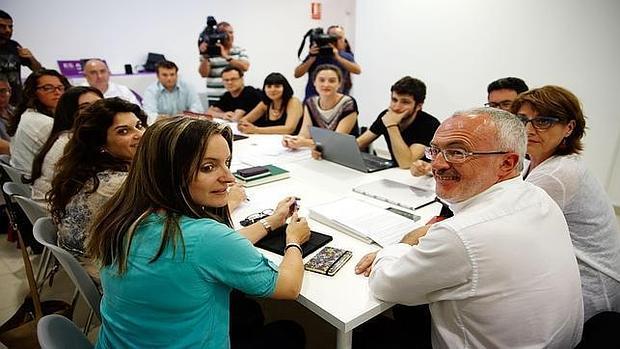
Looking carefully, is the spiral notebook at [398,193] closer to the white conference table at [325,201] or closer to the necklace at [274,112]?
the white conference table at [325,201]

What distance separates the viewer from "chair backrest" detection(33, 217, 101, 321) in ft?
3.98

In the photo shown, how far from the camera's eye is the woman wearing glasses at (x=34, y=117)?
7.95ft

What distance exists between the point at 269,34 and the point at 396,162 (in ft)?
13.7

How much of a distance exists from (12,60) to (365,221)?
413 cm

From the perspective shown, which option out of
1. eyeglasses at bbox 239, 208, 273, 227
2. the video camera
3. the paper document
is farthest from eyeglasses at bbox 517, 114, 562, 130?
the video camera

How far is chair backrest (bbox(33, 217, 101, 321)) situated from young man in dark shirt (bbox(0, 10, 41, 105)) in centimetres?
307

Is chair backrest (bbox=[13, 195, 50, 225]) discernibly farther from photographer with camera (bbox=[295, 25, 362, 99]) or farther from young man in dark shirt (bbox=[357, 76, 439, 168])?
photographer with camera (bbox=[295, 25, 362, 99])

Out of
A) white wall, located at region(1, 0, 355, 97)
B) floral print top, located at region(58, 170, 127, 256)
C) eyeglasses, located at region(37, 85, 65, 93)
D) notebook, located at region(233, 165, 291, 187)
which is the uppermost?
white wall, located at region(1, 0, 355, 97)

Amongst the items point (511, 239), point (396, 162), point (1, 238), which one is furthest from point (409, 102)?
point (1, 238)

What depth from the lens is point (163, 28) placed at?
5020 mm

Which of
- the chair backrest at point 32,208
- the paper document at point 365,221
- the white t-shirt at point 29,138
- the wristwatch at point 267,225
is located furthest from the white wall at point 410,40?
the chair backrest at point 32,208

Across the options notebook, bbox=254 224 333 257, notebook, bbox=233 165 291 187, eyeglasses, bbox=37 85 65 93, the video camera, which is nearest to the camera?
notebook, bbox=254 224 333 257

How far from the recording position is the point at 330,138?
2.32 m

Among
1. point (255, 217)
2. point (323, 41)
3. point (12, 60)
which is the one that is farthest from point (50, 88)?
point (323, 41)
